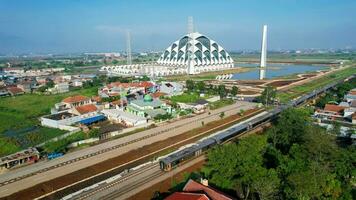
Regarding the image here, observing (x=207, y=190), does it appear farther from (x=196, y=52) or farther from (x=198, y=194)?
(x=196, y=52)

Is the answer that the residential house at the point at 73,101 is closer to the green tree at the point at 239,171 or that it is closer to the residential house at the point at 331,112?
the green tree at the point at 239,171

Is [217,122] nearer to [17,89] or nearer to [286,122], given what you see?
[286,122]

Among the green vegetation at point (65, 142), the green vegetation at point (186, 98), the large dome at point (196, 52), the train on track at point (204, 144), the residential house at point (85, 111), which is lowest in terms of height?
the green vegetation at point (65, 142)

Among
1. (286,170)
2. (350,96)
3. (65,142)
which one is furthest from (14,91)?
(350,96)

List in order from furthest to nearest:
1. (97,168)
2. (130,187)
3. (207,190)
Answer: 1. (97,168)
2. (130,187)
3. (207,190)

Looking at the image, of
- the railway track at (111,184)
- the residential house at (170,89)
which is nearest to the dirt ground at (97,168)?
the railway track at (111,184)

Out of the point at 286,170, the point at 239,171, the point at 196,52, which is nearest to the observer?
the point at 239,171

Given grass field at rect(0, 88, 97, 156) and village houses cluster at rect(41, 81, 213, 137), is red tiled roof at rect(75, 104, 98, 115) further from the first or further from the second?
grass field at rect(0, 88, 97, 156)
